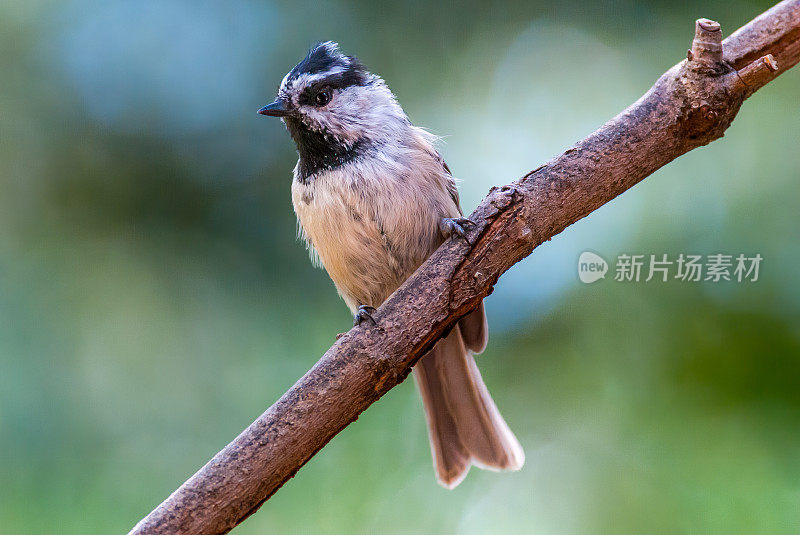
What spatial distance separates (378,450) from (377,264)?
838 millimetres

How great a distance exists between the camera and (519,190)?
1859 mm

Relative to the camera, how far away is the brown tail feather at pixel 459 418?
2.54 m

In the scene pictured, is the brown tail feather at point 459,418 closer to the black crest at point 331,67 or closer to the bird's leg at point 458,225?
the bird's leg at point 458,225

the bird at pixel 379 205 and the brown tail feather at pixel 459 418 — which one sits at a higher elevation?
the bird at pixel 379 205

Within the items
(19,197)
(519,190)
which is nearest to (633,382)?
(519,190)

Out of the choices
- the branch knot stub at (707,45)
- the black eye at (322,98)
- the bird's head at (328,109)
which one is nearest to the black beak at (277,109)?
the bird's head at (328,109)

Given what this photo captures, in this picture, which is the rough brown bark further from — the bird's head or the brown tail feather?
the brown tail feather

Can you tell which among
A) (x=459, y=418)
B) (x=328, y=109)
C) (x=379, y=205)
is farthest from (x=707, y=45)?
(x=459, y=418)

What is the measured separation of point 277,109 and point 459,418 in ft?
4.29

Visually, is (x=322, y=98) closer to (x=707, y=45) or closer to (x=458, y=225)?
(x=458, y=225)

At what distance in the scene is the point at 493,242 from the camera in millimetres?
1842

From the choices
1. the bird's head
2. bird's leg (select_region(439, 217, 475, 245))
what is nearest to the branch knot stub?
bird's leg (select_region(439, 217, 475, 245))

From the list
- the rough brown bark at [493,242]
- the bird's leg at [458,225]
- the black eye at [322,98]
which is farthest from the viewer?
the black eye at [322,98]

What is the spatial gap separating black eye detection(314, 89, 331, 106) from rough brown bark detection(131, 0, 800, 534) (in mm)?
828
